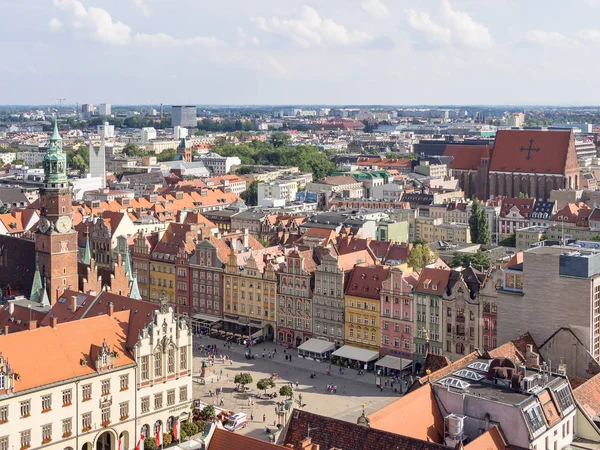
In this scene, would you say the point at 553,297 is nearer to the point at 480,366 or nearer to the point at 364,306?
the point at 480,366

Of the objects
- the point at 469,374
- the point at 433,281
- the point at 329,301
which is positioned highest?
the point at 433,281

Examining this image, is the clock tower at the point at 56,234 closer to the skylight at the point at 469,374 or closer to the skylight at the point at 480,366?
the skylight at the point at 480,366

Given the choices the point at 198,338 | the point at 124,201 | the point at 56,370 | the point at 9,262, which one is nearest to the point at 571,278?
the point at 56,370

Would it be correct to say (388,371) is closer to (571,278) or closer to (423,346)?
(423,346)

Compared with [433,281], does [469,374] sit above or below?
below

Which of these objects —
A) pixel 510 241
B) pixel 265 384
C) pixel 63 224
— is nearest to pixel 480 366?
pixel 265 384
